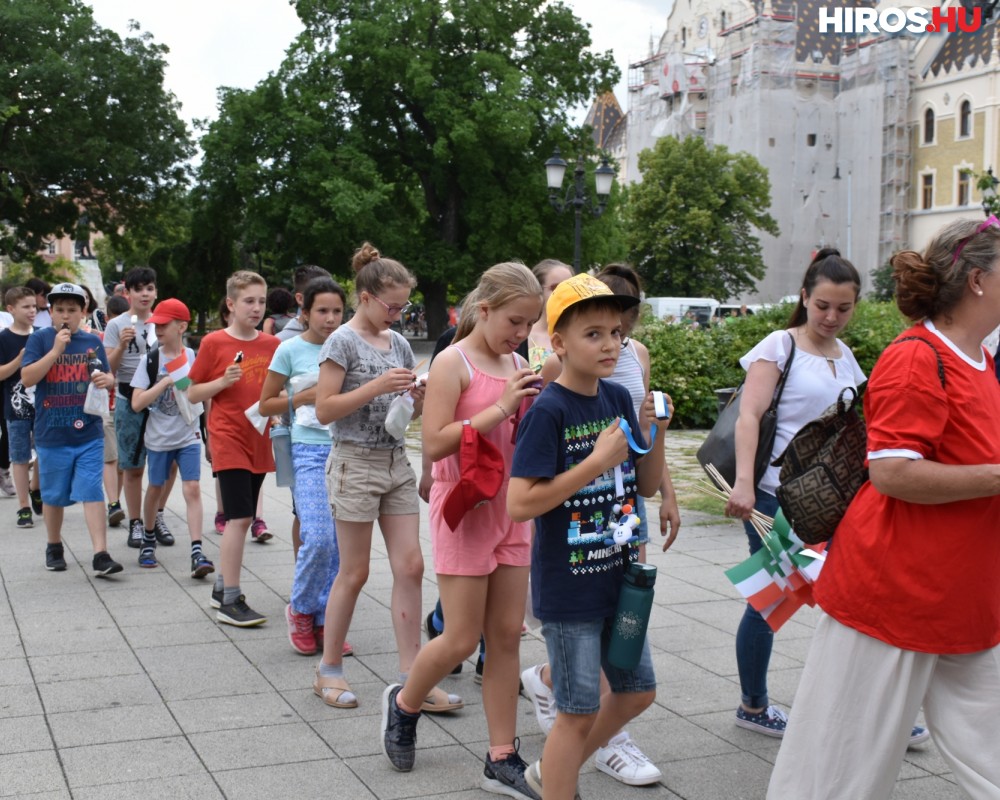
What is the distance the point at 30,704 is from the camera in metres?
4.82

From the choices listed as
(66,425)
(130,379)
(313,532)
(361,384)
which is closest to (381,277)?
(361,384)

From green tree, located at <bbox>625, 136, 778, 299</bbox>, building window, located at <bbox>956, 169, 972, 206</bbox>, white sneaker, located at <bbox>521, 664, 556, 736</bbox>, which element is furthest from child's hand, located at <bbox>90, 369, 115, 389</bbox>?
building window, located at <bbox>956, 169, 972, 206</bbox>

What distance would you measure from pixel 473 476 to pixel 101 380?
4.45m

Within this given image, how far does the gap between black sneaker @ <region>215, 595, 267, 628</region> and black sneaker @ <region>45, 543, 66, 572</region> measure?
181cm

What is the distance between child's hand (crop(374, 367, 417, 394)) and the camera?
450 centimetres

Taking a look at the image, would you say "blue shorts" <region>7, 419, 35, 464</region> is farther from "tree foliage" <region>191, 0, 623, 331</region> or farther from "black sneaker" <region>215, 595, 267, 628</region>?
"tree foliage" <region>191, 0, 623, 331</region>

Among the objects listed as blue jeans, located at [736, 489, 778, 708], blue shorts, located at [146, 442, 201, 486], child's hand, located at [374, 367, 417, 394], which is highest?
child's hand, located at [374, 367, 417, 394]

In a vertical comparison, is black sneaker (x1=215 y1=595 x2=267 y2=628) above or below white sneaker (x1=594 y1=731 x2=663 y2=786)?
below

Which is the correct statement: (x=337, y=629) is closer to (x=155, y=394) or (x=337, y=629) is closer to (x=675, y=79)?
(x=155, y=394)

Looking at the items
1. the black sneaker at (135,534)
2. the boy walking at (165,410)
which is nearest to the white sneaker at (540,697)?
the boy walking at (165,410)

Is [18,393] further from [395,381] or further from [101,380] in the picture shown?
[395,381]

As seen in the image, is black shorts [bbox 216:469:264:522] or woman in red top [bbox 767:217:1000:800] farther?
black shorts [bbox 216:469:264:522]

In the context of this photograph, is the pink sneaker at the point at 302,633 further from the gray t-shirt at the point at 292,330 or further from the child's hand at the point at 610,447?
the child's hand at the point at 610,447

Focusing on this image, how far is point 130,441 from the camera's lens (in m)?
8.48
